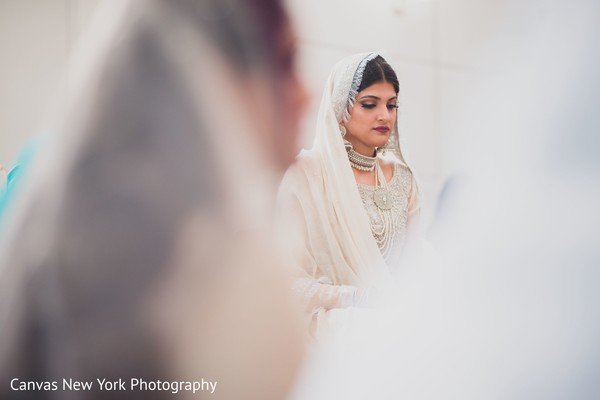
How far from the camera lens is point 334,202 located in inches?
37.9

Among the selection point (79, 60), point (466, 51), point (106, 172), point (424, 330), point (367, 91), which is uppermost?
point (466, 51)

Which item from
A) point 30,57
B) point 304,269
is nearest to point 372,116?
point 304,269

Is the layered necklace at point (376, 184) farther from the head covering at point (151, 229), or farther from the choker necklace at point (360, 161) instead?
the head covering at point (151, 229)

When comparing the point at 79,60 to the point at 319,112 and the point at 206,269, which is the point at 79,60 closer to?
the point at 206,269

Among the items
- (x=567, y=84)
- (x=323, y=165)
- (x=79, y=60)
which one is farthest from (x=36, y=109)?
(x=567, y=84)

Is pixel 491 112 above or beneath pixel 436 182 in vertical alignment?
above

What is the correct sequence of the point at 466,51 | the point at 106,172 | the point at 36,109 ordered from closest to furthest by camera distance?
the point at 106,172 < the point at 36,109 < the point at 466,51

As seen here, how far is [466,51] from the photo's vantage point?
1.11 m

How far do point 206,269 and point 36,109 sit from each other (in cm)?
45

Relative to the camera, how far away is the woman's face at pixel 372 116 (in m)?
0.99

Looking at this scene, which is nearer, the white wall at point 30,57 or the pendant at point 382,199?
the white wall at point 30,57

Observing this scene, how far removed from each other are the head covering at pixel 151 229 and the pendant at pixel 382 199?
491 millimetres

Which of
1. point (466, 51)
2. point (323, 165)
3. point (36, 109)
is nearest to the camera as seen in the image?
point (36, 109)

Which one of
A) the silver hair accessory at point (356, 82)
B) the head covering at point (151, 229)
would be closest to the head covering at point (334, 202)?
the silver hair accessory at point (356, 82)
